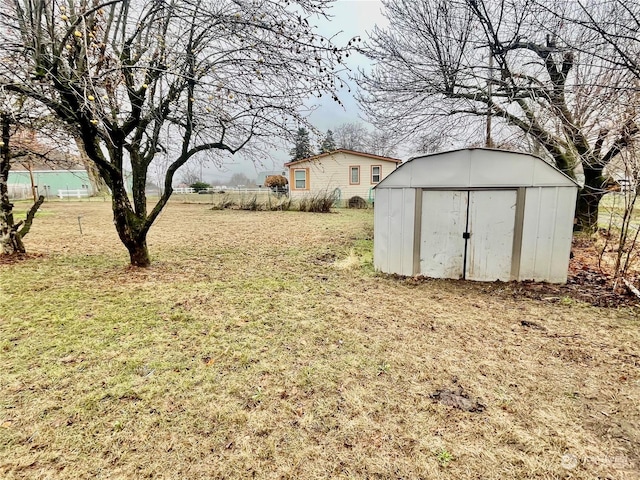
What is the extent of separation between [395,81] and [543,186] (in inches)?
197

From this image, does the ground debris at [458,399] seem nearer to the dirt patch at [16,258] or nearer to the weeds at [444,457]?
the weeds at [444,457]

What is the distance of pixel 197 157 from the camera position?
6.06 metres

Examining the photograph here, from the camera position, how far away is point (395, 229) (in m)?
5.36

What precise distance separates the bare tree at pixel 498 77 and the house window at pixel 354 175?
11419 mm

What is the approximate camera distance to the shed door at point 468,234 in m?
4.82

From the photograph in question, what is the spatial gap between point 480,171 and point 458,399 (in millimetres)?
3622

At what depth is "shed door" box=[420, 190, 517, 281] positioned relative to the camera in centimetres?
482

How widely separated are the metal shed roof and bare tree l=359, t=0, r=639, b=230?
1075 mm

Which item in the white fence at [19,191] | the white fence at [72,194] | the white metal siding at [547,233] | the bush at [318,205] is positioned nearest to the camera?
the white metal siding at [547,233]

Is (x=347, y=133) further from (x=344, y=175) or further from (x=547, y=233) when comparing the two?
(x=547, y=233)

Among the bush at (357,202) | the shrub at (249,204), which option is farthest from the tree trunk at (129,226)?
the bush at (357,202)

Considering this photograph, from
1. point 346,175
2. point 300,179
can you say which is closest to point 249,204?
point 300,179

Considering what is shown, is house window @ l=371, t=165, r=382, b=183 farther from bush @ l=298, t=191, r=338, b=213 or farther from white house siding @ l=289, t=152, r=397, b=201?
bush @ l=298, t=191, r=338, b=213

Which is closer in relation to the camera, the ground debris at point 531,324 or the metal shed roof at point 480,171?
the ground debris at point 531,324
